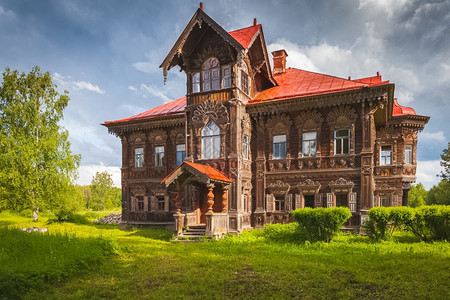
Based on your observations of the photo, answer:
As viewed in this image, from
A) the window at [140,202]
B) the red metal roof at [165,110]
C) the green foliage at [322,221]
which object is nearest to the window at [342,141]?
the green foliage at [322,221]

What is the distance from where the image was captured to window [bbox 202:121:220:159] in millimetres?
15922

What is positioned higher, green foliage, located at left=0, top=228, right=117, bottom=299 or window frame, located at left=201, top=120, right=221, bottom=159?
window frame, located at left=201, top=120, right=221, bottom=159

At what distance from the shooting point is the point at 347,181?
587 inches

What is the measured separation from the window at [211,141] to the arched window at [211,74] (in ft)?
6.30

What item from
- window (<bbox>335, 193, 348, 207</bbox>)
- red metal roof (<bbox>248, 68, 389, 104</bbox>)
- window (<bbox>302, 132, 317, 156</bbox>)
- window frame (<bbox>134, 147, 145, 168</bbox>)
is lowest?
window (<bbox>335, 193, 348, 207</bbox>)

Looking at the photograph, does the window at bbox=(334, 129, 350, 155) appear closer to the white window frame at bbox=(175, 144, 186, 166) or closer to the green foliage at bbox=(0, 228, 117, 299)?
the white window frame at bbox=(175, 144, 186, 166)

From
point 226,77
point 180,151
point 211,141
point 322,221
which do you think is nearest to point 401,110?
point 226,77

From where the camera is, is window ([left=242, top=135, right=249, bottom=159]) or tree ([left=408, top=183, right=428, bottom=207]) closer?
window ([left=242, top=135, right=249, bottom=159])

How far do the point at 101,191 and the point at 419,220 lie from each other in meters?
47.8

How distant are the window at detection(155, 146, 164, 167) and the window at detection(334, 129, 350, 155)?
34.9 feet

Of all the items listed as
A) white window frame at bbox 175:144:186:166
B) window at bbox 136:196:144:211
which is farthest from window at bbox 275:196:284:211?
window at bbox 136:196:144:211

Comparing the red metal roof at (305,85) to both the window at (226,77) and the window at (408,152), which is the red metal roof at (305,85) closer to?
the window at (226,77)

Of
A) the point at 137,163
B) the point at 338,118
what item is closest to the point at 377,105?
the point at 338,118

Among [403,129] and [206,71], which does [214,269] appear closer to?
[206,71]
